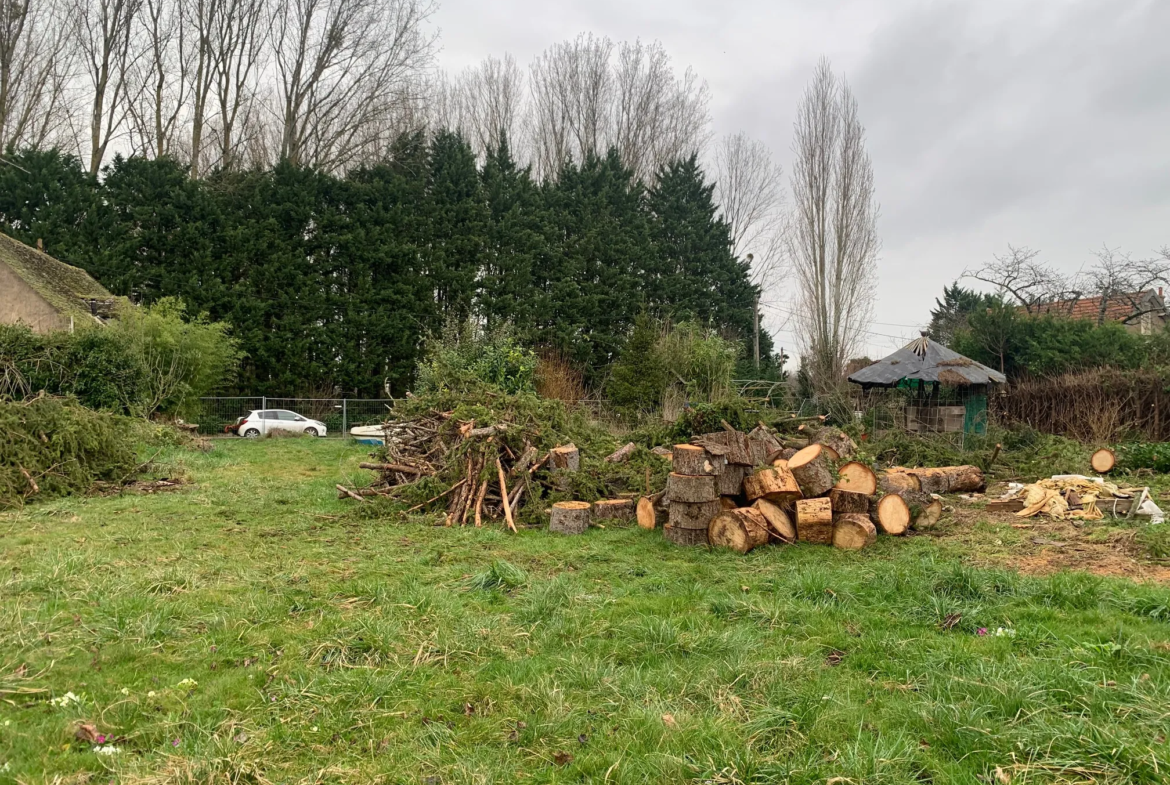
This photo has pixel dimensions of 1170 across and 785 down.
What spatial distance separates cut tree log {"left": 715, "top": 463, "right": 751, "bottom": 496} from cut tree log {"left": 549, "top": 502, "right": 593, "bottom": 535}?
55.8 inches

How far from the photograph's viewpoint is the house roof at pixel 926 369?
14.8m

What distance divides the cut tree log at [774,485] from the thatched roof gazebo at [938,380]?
9901 millimetres

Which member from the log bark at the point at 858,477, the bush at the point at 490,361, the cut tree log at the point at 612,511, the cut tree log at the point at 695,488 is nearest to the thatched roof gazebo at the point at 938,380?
the bush at the point at 490,361

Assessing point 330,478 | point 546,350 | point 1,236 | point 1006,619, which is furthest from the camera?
point 546,350

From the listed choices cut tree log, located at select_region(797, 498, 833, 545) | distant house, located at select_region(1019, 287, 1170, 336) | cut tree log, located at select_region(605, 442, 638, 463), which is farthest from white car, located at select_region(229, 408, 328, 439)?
distant house, located at select_region(1019, 287, 1170, 336)

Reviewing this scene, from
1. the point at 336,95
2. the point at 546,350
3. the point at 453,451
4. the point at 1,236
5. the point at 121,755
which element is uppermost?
the point at 336,95

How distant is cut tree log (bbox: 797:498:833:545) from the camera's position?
19.5 ft

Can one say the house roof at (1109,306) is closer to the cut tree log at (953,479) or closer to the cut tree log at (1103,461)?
the cut tree log at (1103,461)

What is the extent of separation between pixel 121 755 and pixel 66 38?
27.5 meters

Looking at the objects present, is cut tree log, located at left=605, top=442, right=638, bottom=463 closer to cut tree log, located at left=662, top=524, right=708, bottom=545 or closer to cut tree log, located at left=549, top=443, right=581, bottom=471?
cut tree log, located at left=549, top=443, right=581, bottom=471

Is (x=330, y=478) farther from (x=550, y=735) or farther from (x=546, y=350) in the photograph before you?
(x=546, y=350)

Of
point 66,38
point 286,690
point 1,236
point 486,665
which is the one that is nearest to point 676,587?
point 486,665

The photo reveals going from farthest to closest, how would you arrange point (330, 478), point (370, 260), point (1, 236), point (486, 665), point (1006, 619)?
point (370, 260) → point (1, 236) → point (330, 478) → point (1006, 619) → point (486, 665)

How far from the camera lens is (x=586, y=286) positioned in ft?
82.6
